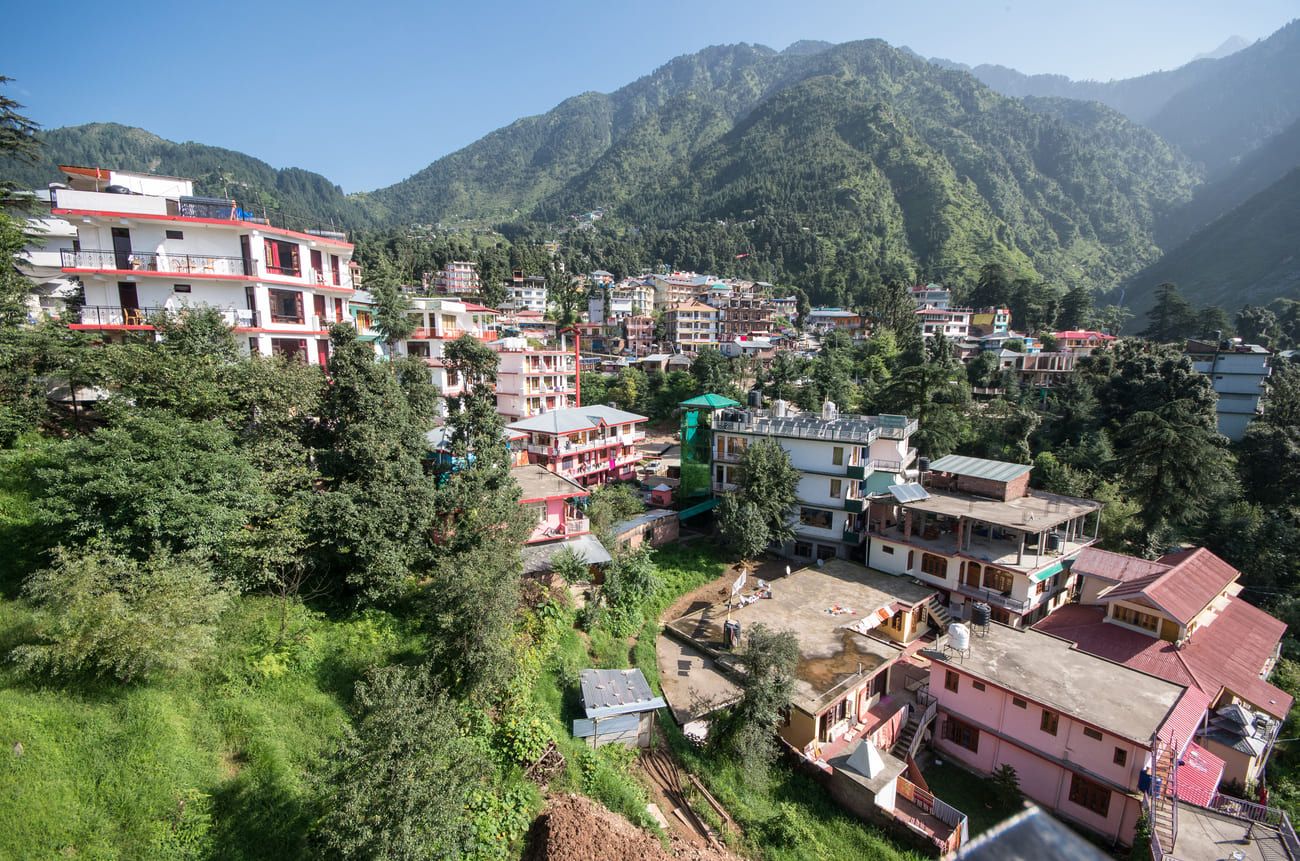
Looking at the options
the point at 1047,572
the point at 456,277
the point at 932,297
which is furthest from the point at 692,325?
the point at 1047,572

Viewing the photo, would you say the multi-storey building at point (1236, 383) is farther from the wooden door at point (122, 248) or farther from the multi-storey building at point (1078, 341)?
the wooden door at point (122, 248)

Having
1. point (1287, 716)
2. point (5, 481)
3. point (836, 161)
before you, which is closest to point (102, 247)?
point (5, 481)

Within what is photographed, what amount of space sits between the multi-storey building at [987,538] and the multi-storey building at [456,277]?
85.3m

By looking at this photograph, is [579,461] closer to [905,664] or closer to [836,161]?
[905,664]

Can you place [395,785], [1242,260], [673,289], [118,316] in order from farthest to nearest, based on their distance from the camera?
1. [673,289]
2. [1242,260]
3. [118,316]
4. [395,785]

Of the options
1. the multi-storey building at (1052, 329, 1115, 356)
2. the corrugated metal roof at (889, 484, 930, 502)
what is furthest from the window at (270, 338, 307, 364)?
the multi-storey building at (1052, 329, 1115, 356)

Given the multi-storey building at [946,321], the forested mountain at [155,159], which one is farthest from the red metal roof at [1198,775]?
the forested mountain at [155,159]

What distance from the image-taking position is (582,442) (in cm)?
3606

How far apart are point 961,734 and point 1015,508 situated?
1163cm

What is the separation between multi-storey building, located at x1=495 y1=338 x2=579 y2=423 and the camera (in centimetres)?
4088

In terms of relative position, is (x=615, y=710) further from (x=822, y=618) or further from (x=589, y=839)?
(x=822, y=618)

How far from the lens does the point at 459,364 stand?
2753 cm

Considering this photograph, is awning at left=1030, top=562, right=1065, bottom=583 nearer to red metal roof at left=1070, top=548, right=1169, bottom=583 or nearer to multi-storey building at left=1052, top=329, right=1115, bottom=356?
red metal roof at left=1070, top=548, right=1169, bottom=583

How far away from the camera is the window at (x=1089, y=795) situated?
15.7 metres
